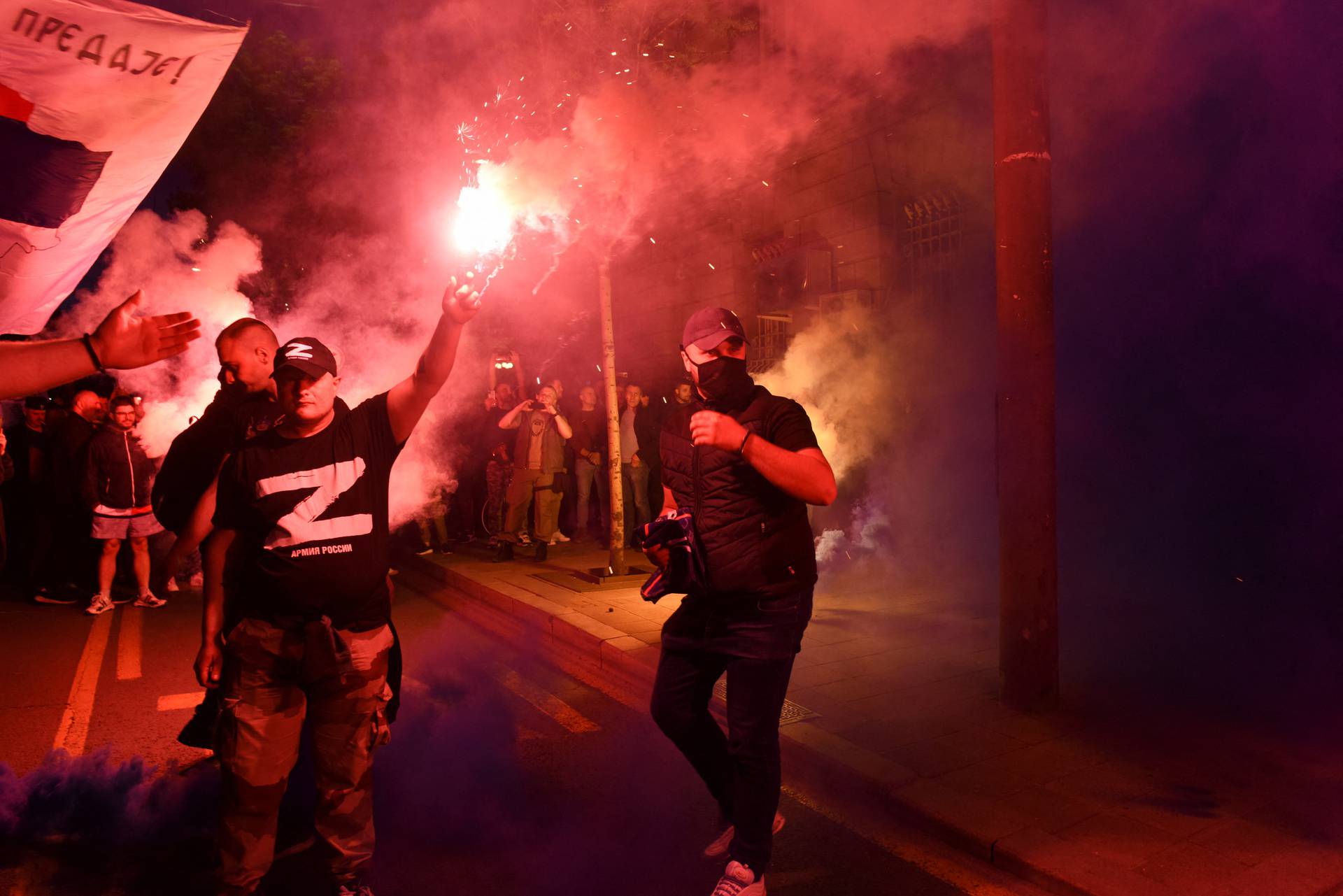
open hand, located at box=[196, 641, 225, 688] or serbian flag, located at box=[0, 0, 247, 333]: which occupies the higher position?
serbian flag, located at box=[0, 0, 247, 333]

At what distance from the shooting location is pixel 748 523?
319 cm

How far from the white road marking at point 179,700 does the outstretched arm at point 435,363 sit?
349 centimetres

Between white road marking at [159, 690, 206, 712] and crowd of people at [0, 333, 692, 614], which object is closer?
white road marking at [159, 690, 206, 712]

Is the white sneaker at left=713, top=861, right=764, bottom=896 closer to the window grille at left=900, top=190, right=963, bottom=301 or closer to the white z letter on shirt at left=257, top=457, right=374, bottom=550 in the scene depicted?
the white z letter on shirt at left=257, top=457, right=374, bottom=550

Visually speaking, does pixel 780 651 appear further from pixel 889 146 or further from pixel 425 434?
pixel 425 434

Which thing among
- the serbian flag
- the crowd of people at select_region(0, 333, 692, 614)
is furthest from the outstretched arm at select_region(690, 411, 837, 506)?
the crowd of people at select_region(0, 333, 692, 614)

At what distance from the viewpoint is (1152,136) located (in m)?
6.27

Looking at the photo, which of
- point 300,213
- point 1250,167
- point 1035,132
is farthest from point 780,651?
point 300,213

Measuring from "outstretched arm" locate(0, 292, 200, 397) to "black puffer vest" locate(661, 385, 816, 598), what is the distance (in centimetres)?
167

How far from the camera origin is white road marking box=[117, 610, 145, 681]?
6.37 metres

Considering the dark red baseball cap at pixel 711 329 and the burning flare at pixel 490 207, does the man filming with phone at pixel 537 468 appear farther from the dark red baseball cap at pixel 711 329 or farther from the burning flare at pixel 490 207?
the dark red baseball cap at pixel 711 329

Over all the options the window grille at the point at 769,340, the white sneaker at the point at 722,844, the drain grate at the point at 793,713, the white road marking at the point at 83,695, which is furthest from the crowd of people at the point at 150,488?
the white sneaker at the point at 722,844

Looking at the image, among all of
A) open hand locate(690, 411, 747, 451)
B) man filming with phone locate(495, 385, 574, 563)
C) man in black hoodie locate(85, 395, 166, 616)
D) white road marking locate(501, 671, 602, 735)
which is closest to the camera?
open hand locate(690, 411, 747, 451)

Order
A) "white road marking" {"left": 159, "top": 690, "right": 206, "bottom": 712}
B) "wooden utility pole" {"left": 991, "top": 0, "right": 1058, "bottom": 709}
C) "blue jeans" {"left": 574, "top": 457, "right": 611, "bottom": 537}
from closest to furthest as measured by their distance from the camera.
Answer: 1. "wooden utility pole" {"left": 991, "top": 0, "right": 1058, "bottom": 709}
2. "white road marking" {"left": 159, "top": 690, "right": 206, "bottom": 712}
3. "blue jeans" {"left": 574, "top": 457, "right": 611, "bottom": 537}
